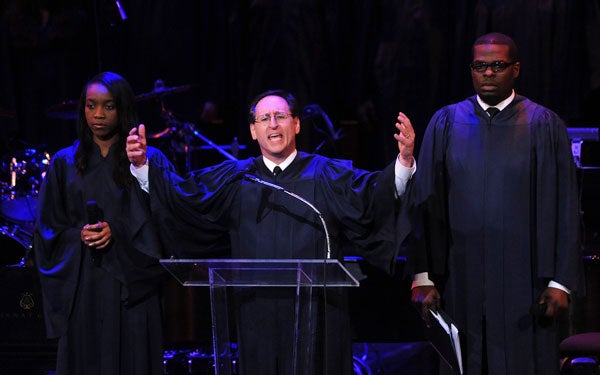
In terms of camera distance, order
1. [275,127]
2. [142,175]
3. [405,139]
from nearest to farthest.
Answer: [405,139]
[275,127]
[142,175]

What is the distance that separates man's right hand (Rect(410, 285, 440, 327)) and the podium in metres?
0.67

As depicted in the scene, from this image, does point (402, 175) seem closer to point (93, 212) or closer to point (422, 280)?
point (422, 280)

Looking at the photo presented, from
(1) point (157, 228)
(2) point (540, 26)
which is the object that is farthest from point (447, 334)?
(2) point (540, 26)

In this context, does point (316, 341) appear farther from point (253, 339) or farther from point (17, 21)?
point (17, 21)

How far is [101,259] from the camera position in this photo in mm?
4824

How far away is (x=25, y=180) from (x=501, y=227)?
400 centimetres

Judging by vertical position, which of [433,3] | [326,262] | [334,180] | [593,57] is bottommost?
[326,262]

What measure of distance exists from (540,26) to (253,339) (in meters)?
4.10

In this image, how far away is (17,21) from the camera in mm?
8086

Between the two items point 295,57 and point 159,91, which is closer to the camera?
point 159,91

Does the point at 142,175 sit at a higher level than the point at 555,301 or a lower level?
higher

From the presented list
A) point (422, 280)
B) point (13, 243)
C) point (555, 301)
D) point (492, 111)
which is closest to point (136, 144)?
point (422, 280)

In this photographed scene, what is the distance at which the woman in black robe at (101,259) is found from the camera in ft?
15.8

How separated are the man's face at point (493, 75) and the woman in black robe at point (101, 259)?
6.02ft
